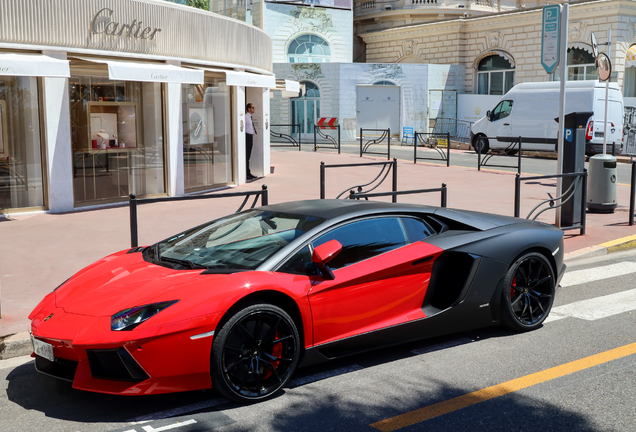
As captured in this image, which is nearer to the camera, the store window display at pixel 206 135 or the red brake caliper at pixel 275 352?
the red brake caliper at pixel 275 352

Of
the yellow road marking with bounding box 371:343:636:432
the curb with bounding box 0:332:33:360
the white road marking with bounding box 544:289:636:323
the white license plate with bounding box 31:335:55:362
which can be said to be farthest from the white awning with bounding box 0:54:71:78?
the yellow road marking with bounding box 371:343:636:432

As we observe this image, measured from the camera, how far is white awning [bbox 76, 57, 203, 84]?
12383 mm

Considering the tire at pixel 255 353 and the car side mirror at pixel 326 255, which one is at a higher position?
the car side mirror at pixel 326 255

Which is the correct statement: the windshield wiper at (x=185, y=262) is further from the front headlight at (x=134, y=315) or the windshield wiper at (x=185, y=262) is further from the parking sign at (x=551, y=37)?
the parking sign at (x=551, y=37)

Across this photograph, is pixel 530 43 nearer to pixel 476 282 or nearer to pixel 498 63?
pixel 498 63

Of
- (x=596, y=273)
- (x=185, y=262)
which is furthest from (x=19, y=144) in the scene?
(x=596, y=273)

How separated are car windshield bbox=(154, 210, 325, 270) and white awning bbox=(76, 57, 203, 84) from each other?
764cm

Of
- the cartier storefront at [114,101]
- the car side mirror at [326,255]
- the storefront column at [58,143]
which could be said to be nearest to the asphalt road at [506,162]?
the cartier storefront at [114,101]

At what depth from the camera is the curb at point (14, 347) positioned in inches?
217

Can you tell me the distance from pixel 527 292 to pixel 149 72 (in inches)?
364

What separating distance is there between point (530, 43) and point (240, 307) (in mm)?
37032

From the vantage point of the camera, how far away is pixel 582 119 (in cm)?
1066

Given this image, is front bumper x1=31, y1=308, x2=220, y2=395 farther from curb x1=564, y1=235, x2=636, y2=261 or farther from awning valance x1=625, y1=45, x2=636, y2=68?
awning valance x1=625, y1=45, x2=636, y2=68

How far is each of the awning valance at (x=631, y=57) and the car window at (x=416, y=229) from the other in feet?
104
